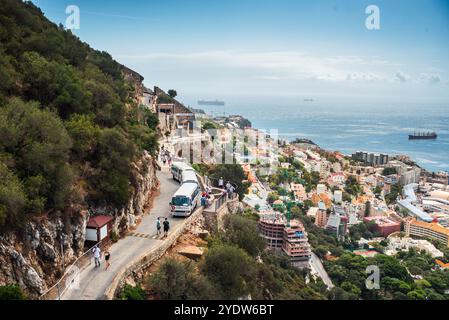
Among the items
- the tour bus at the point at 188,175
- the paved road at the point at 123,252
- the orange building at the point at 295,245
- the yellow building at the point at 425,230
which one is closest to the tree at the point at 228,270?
the paved road at the point at 123,252

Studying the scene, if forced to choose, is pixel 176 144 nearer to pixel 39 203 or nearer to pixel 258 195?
pixel 258 195

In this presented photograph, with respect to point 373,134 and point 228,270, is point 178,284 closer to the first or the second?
point 228,270

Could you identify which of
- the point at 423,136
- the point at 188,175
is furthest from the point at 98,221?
the point at 423,136

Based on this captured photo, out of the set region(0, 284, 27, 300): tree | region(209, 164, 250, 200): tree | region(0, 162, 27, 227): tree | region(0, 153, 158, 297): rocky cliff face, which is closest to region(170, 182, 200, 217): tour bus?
region(0, 153, 158, 297): rocky cliff face

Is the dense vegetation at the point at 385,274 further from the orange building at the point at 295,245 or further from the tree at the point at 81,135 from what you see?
the tree at the point at 81,135

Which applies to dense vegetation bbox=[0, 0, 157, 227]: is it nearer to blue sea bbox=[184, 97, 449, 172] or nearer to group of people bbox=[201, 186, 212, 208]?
group of people bbox=[201, 186, 212, 208]
